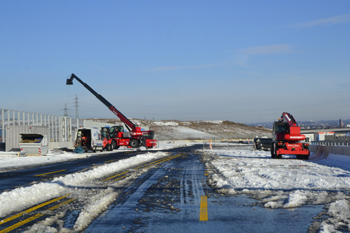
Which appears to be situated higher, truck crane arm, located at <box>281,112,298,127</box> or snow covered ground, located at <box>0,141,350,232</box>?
truck crane arm, located at <box>281,112,298,127</box>

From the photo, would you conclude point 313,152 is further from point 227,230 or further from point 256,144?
point 227,230

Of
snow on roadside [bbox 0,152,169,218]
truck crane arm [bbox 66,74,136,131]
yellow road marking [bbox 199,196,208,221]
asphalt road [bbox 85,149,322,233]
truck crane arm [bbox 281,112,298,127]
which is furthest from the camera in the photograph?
truck crane arm [bbox 66,74,136,131]

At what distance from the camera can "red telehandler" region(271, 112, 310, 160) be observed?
26047 millimetres

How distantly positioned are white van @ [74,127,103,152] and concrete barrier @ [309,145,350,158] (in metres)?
22.3

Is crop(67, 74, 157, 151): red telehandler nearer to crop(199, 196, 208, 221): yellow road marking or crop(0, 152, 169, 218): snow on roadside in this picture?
crop(0, 152, 169, 218): snow on roadside

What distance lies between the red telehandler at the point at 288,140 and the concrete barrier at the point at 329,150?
189 centimetres

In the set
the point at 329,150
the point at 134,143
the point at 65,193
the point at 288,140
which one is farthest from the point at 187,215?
the point at 134,143

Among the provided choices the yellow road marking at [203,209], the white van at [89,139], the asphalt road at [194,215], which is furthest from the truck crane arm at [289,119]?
the white van at [89,139]

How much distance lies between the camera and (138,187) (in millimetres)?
11148

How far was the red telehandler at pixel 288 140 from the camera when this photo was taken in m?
26.0

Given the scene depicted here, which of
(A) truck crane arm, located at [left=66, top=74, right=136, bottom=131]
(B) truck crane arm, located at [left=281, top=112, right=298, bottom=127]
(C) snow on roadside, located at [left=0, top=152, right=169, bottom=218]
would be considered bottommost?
(C) snow on roadside, located at [left=0, top=152, right=169, bottom=218]

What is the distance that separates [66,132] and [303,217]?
4996cm

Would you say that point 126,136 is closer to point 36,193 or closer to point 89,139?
point 89,139

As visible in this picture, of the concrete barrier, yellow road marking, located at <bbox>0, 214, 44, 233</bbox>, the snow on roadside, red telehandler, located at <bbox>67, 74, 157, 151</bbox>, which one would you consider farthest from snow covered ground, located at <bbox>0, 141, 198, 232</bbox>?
red telehandler, located at <bbox>67, 74, 157, 151</bbox>
